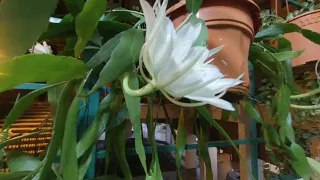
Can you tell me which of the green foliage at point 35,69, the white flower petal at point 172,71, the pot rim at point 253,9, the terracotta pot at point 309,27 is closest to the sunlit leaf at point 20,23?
the green foliage at point 35,69

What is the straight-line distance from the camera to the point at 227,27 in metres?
0.47

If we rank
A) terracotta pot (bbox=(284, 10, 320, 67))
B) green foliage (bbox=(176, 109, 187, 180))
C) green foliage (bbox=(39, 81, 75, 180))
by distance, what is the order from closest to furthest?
green foliage (bbox=(39, 81, 75, 180)), green foliage (bbox=(176, 109, 187, 180)), terracotta pot (bbox=(284, 10, 320, 67))

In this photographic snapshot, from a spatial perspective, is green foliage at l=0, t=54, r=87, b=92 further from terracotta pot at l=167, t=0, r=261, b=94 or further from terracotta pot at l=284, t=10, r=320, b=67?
terracotta pot at l=284, t=10, r=320, b=67


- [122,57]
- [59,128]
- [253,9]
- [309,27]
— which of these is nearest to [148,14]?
[122,57]

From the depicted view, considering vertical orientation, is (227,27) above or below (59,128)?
above

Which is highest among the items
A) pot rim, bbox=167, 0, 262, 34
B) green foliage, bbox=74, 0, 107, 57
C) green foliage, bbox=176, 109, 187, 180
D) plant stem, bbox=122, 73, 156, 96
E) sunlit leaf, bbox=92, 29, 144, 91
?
pot rim, bbox=167, 0, 262, 34

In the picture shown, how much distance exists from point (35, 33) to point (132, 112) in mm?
135

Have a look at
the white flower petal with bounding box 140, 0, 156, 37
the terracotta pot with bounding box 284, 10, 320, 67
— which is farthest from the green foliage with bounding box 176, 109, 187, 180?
the terracotta pot with bounding box 284, 10, 320, 67

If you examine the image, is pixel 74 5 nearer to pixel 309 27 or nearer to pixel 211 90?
pixel 211 90

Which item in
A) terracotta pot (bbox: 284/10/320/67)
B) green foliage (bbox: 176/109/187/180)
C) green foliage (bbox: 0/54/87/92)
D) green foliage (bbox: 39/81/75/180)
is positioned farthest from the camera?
terracotta pot (bbox: 284/10/320/67)

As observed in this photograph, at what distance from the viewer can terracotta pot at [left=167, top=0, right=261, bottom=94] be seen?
1.52 feet

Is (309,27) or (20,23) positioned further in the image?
(309,27)

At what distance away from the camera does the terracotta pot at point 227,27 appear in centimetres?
46

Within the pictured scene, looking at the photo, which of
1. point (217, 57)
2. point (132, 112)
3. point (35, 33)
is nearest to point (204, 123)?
point (217, 57)
